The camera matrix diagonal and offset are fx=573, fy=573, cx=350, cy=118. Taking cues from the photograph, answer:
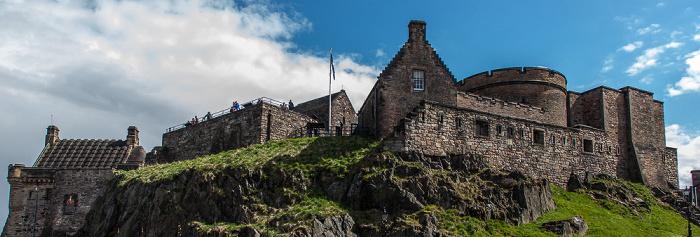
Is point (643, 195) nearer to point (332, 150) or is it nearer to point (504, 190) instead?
point (504, 190)

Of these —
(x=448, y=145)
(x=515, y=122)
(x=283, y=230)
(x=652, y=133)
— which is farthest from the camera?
(x=652, y=133)

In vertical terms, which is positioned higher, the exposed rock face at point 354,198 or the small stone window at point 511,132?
the small stone window at point 511,132

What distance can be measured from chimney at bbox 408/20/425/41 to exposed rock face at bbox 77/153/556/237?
286 inches

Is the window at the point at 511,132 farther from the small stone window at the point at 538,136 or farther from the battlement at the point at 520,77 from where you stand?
the battlement at the point at 520,77

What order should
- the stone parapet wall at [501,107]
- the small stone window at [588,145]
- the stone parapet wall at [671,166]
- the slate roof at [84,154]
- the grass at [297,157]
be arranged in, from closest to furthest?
the grass at [297,157] < the stone parapet wall at [501,107] < the small stone window at [588,145] < the stone parapet wall at [671,166] < the slate roof at [84,154]

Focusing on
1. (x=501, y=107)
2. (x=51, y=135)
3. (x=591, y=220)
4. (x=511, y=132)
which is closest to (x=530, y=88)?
(x=501, y=107)

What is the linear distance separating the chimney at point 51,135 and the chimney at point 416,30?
35193 mm

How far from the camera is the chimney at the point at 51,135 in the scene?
50656 millimetres

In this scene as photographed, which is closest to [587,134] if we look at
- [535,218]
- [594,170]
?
[594,170]

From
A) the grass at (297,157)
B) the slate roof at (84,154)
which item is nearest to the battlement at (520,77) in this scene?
the grass at (297,157)

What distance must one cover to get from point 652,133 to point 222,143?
99.2ft

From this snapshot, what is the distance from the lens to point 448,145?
3138 centimetres

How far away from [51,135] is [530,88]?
40681mm

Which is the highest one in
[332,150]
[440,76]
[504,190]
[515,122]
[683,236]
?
[440,76]
